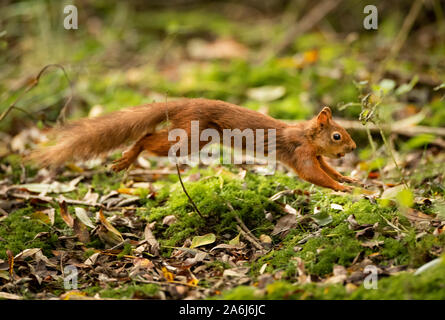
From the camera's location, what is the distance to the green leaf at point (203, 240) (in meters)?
3.60

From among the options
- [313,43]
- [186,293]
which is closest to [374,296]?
[186,293]

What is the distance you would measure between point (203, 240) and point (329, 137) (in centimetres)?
137

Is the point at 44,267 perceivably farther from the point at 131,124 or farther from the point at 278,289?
the point at 278,289

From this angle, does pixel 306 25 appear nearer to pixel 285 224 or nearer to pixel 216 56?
pixel 216 56

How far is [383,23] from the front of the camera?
926cm

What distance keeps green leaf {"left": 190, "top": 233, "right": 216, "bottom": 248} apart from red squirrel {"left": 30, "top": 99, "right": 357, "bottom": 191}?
2.55 feet

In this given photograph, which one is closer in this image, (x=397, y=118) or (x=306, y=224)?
(x=306, y=224)

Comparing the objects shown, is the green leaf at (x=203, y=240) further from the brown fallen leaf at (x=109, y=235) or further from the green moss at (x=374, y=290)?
the green moss at (x=374, y=290)

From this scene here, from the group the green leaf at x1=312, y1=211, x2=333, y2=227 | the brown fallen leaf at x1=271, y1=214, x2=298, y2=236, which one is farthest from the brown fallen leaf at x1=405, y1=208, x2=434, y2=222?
the brown fallen leaf at x1=271, y1=214, x2=298, y2=236

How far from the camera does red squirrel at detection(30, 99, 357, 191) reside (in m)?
3.89

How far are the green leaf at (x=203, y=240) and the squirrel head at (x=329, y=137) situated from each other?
1220 millimetres

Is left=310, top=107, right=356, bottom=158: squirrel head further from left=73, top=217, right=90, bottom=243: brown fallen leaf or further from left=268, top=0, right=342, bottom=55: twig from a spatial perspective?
left=268, top=0, right=342, bottom=55: twig
